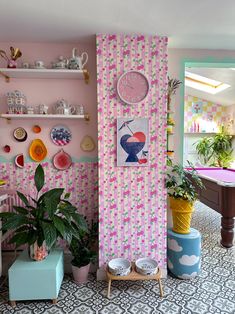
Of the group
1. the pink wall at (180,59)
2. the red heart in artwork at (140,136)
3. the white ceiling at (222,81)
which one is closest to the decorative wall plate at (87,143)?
the red heart in artwork at (140,136)

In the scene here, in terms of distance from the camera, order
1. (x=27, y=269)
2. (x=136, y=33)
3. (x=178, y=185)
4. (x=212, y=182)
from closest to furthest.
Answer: (x=27, y=269) → (x=136, y=33) → (x=178, y=185) → (x=212, y=182)

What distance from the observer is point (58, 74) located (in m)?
2.08

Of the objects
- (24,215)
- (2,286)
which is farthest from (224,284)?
(2,286)

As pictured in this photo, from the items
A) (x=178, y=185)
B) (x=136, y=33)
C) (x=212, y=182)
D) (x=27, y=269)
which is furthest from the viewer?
(x=212, y=182)

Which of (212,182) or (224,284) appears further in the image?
(212,182)

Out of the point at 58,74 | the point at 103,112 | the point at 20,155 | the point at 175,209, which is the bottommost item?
the point at 175,209

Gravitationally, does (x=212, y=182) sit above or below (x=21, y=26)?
below

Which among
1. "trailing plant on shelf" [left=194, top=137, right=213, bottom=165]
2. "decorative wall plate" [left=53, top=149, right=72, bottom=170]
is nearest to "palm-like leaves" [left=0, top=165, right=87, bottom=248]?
"decorative wall plate" [left=53, top=149, right=72, bottom=170]

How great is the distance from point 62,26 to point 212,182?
234 cm

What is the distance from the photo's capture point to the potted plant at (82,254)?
2.07 m

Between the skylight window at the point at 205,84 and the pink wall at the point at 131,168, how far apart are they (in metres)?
3.15

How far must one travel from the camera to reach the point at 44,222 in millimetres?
1832

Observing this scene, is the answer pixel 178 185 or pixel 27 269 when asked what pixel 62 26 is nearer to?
pixel 178 185

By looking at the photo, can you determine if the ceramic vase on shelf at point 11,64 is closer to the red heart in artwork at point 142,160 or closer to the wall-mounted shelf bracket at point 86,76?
the wall-mounted shelf bracket at point 86,76
